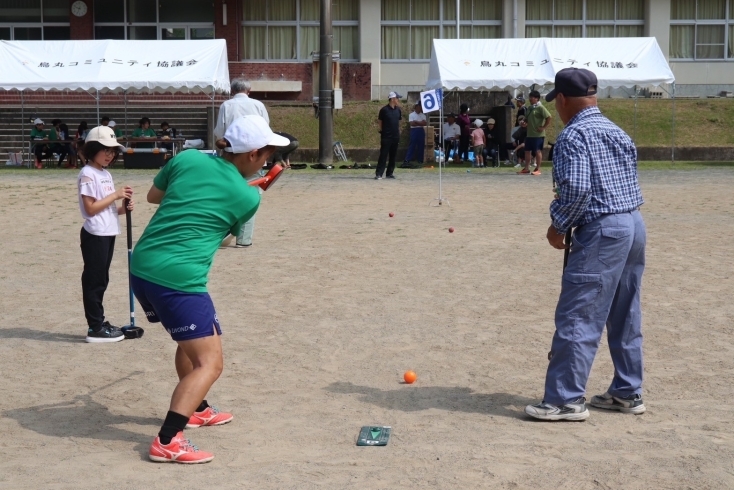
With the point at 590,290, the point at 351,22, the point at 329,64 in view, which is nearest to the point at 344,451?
the point at 590,290

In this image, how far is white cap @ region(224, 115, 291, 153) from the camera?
511 centimetres

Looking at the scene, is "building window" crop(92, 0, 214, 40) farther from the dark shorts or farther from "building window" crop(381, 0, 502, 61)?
the dark shorts

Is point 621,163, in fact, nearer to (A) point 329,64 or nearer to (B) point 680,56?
(A) point 329,64

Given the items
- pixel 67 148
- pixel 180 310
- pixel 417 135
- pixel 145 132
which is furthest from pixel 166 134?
pixel 180 310

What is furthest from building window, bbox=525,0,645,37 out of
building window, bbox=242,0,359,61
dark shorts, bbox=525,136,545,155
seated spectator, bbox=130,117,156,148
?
seated spectator, bbox=130,117,156,148

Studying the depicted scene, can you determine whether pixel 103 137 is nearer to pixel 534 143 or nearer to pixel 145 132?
pixel 534 143

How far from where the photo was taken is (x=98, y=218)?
7.70 meters

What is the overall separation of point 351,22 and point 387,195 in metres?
22.8

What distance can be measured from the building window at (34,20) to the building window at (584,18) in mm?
17971

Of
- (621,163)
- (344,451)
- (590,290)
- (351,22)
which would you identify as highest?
(351,22)

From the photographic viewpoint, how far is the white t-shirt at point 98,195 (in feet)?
24.8

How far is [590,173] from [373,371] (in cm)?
221

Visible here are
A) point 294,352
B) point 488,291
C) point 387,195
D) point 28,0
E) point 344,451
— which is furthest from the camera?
point 28,0

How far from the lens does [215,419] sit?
228 inches
